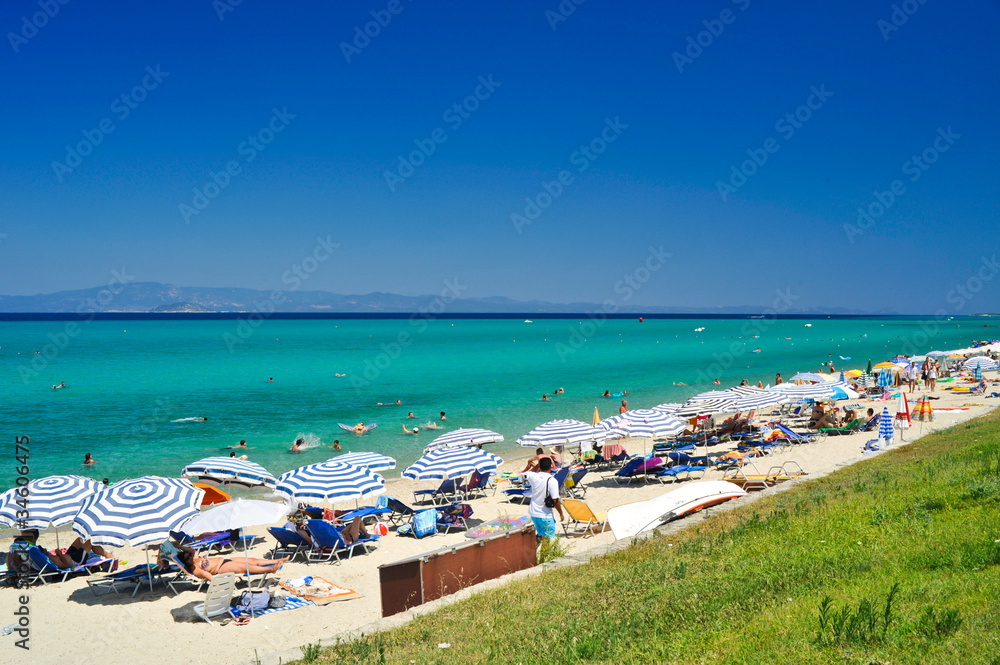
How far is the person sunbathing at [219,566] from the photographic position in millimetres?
10508

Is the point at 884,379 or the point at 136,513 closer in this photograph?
the point at 136,513

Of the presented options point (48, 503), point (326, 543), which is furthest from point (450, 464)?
point (48, 503)

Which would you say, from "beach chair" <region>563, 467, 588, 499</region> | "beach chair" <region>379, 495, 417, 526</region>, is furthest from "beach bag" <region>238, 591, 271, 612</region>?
"beach chair" <region>563, 467, 588, 499</region>

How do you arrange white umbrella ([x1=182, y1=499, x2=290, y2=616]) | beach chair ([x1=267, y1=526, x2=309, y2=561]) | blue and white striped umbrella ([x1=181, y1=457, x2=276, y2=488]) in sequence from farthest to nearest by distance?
blue and white striped umbrella ([x1=181, y1=457, x2=276, y2=488]) → beach chair ([x1=267, y1=526, x2=309, y2=561]) → white umbrella ([x1=182, y1=499, x2=290, y2=616])

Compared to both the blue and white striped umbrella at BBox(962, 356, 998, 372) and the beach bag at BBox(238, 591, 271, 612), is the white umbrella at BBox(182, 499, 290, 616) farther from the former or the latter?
the blue and white striped umbrella at BBox(962, 356, 998, 372)

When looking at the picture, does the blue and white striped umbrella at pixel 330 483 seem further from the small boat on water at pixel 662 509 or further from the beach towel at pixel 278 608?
the small boat on water at pixel 662 509

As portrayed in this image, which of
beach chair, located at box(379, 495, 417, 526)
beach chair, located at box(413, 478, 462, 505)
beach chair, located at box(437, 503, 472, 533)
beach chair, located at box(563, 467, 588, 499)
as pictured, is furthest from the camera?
beach chair, located at box(563, 467, 588, 499)

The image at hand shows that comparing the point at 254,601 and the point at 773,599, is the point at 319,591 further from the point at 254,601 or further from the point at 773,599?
the point at 773,599

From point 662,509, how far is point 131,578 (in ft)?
28.2

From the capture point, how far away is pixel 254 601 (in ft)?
31.7

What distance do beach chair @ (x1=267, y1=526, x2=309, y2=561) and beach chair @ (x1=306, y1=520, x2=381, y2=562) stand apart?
0.25 metres

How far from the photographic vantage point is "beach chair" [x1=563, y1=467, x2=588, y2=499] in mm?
16562

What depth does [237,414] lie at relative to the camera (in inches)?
1335

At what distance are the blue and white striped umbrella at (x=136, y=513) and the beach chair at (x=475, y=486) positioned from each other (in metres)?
7.37
